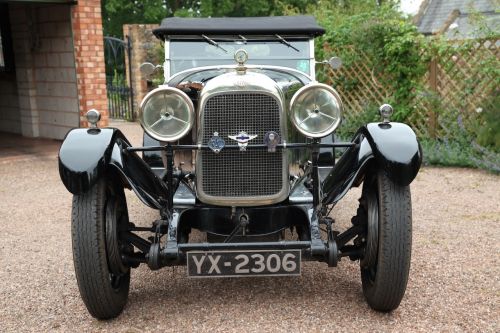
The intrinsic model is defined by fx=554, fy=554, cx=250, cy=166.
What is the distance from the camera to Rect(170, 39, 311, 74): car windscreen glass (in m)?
4.40

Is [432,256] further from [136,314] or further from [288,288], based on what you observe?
[136,314]

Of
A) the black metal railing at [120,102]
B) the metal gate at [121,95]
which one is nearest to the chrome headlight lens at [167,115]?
the metal gate at [121,95]

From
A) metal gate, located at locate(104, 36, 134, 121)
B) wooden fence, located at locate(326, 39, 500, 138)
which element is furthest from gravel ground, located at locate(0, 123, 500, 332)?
metal gate, located at locate(104, 36, 134, 121)

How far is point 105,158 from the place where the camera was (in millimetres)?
3074

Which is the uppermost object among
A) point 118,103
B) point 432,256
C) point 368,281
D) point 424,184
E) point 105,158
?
point 105,158

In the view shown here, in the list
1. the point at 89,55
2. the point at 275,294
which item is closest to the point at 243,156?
the point at 275,294

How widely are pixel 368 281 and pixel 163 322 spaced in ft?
3.97

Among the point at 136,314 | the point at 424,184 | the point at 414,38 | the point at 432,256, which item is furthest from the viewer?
the point at 414,38

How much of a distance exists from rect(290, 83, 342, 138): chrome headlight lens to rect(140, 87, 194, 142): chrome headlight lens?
1.96 ft

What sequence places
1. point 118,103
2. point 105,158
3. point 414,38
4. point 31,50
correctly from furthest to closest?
point 118,103 → point 31,50 → point 414,38 → point 105,158

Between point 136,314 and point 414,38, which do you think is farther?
point 414,38

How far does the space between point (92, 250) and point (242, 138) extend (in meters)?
1.02

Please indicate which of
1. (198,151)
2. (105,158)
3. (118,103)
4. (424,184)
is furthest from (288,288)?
(118,103)

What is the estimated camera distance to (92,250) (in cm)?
297
